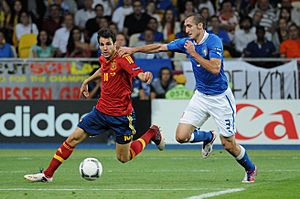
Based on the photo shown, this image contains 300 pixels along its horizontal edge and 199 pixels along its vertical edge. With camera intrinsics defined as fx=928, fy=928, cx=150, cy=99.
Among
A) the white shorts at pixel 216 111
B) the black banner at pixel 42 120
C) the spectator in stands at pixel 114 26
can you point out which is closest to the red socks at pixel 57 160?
the white shorts at pixel 216 111

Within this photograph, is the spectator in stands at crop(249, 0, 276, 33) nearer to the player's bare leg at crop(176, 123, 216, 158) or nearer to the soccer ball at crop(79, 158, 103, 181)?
the player's bare leg at crop(176, 123, 216, 158)

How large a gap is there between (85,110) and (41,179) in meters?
8.43

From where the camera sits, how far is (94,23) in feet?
76.0

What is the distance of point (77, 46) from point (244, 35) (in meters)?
4.14

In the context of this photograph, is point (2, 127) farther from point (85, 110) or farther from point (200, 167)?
point (200, 167)

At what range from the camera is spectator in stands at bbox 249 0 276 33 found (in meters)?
23.3

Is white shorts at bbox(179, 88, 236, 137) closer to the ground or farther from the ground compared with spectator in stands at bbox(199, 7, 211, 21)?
closer to the ground

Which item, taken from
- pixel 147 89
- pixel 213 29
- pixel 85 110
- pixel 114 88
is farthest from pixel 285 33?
pixel 114 88

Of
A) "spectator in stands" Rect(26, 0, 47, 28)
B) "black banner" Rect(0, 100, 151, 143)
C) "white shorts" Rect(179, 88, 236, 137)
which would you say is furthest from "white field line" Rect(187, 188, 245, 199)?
"spectator in stands" Rect(26, 0, 47, 28)

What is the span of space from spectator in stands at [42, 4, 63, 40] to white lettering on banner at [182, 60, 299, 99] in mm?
4312

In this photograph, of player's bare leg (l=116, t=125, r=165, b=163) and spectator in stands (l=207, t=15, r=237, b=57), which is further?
spectator in stands (l=207, t=15, r=237, b=57)

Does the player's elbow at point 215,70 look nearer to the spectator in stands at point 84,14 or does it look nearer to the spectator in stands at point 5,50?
the spectator in stands at point 5,50

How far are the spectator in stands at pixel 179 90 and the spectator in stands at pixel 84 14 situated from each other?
4.06 metres

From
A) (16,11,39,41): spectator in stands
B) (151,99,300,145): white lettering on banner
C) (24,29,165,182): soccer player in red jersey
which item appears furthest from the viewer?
(16,11,39,41): spectator in stands
